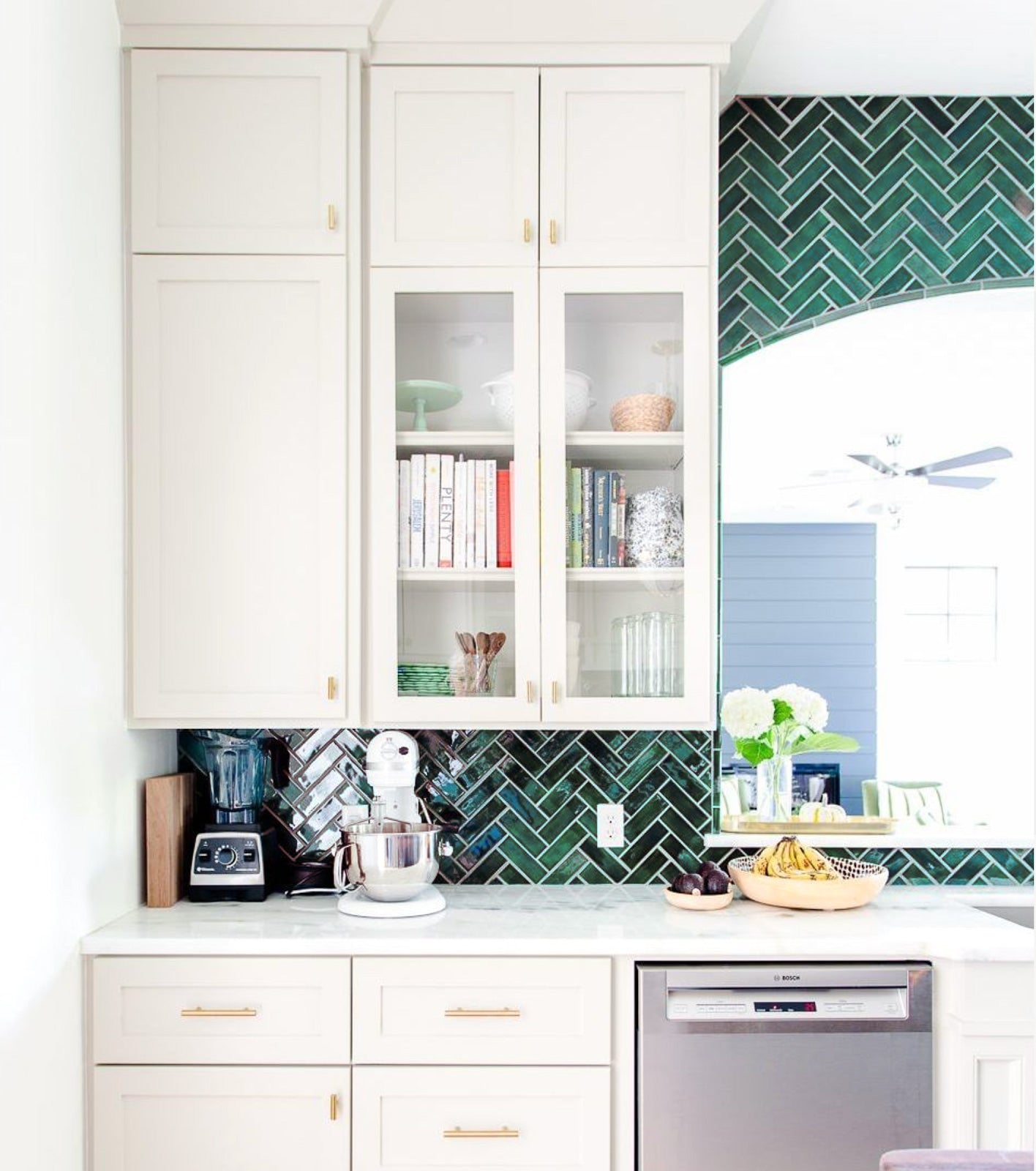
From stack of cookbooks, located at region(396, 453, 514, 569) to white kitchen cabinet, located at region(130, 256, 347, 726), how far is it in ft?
0.47

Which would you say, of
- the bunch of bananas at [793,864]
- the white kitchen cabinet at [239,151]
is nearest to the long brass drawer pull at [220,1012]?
the bunch of bananas at [793,864]

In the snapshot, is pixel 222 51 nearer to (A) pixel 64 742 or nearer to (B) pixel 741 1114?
(A) pixel 64 742

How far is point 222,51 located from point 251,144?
0.21m

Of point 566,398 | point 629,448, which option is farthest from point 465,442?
point 629,448

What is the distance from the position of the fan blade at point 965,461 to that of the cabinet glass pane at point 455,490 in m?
3.20

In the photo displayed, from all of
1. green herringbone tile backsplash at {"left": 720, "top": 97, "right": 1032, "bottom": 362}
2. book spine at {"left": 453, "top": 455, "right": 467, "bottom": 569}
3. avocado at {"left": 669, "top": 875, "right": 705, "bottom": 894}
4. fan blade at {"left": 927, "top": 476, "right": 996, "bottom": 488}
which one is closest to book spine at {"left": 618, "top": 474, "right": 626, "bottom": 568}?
book spine at {"left": 453, "top": 455, "right": 467, "bottom": 569}

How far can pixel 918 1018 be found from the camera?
2.04 meters

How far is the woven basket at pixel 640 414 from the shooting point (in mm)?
2357

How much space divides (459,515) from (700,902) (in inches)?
38.0

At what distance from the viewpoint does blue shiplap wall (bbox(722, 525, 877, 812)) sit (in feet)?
20.9

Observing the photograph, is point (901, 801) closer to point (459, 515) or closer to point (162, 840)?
point (459, 515)

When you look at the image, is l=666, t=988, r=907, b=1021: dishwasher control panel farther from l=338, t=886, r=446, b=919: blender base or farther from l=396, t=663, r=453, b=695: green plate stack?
l=396, t=663, r=453, b=695: green plate stack

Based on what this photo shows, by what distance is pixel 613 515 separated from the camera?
236 cm

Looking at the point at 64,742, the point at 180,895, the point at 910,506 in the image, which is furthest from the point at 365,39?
the point at 910,506
